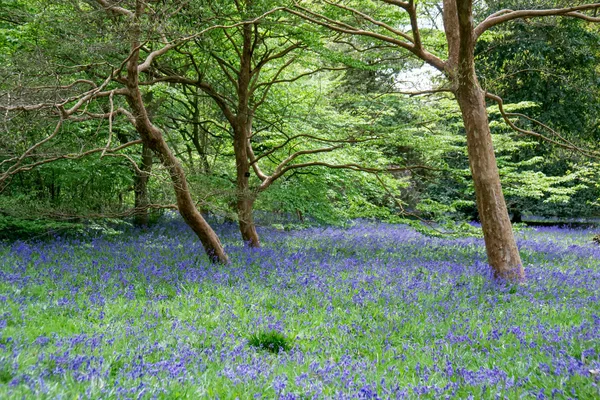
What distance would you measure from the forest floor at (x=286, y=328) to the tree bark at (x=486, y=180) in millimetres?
440

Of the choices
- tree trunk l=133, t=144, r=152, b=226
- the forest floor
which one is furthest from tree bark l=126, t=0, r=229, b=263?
tree trunk l=133, t=144, r=152, b=226

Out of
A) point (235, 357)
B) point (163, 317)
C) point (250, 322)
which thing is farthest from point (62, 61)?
point (235, 357)

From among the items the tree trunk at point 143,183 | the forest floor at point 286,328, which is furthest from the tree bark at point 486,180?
the tree trunk at point 143,183

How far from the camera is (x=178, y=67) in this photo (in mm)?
11758

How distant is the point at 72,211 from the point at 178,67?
493cm

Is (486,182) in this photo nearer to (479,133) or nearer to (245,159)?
(479,133)

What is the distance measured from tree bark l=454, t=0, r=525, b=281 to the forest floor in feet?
1.44

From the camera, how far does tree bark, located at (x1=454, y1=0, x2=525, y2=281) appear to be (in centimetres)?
829

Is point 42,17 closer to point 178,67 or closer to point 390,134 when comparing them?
point 178,67

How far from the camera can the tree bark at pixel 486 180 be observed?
27.2 feet

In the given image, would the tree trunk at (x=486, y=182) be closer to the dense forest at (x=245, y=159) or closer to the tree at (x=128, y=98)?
the dense forest at (x=245, y=159)

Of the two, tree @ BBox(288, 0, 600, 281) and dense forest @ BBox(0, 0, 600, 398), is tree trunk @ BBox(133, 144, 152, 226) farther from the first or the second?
tree @ BBox(288, 0, 600, 281)

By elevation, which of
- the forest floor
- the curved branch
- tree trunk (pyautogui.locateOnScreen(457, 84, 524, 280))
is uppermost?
the curved branch

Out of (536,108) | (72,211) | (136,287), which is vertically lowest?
(136,287)
